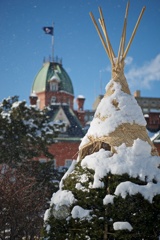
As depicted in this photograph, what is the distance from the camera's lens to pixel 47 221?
15.4ft

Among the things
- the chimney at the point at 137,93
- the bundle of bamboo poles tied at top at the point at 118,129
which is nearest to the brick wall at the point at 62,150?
the chimney at the point at 137,93

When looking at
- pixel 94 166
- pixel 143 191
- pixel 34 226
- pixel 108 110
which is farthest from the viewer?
pixel 34 226

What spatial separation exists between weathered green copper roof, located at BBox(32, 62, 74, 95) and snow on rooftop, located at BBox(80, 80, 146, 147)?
1390 inches

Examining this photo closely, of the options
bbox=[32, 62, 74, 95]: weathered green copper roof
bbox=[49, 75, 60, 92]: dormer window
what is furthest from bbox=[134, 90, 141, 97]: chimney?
bbox=[49, 75, 60, 92]: dormer window

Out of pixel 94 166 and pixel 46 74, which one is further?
pixel 46 74

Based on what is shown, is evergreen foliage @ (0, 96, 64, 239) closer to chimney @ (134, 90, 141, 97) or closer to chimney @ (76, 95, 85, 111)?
chimney @ (76, 95, 85, 111)

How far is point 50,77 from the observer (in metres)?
41.0

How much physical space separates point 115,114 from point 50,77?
3662cm

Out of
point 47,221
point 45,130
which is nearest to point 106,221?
point 47,221

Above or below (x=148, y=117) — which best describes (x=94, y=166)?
below

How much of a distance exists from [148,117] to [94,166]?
2306cm

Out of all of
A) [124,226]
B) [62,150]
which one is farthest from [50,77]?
[124,226]

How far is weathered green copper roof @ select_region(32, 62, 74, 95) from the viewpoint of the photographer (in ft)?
133

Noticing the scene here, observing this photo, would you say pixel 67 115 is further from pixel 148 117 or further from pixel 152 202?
pixel 152 202
